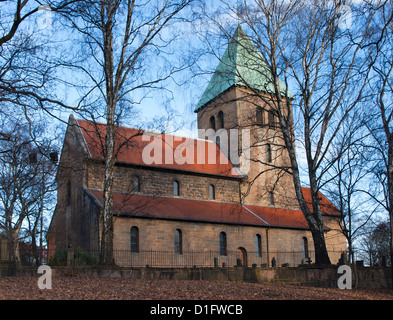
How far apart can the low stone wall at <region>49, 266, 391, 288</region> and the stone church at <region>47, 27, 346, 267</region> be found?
6.10 metres

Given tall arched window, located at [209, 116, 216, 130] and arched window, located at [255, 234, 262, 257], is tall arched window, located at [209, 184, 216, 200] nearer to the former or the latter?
arched window, located at [255, 234, 262, 257]

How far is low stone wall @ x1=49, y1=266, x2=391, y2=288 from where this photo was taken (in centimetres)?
1723

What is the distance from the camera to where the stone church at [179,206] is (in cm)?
2775

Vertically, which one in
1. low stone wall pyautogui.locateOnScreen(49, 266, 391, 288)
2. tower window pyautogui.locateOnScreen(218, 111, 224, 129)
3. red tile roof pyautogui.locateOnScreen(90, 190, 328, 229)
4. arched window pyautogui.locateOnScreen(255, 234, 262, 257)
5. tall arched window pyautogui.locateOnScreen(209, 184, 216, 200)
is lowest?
low stone wall pyautogui.locateOnScreen(49, 266, 391, 288)

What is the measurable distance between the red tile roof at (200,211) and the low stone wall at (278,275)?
762 cm

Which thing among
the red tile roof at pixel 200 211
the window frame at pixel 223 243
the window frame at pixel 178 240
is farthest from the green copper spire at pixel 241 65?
the window frame at pixel 223 243

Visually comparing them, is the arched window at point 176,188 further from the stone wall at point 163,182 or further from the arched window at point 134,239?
the arched window at point 134,239

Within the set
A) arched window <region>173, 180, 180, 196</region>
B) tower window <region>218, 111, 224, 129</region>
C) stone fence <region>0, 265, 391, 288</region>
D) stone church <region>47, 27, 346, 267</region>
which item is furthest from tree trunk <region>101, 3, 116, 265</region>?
tower window <region>218, 111, 224, 129</region>

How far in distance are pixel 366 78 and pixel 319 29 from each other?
2843 millimetres

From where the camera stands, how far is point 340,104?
19.2 m

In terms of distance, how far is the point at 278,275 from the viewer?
62.9 feet
